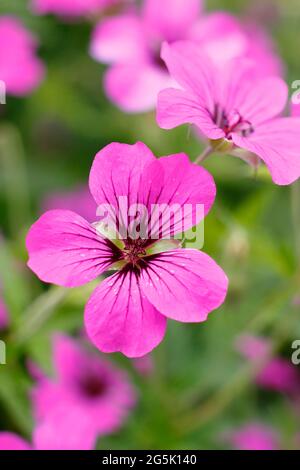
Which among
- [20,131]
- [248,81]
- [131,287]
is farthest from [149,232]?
[20,131]

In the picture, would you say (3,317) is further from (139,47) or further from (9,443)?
(139,47)

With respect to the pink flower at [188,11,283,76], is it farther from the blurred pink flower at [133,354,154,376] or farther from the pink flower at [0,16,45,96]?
the blurred pink flower at [133,354,154,376]

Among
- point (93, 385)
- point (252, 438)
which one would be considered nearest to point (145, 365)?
point (93, 385)

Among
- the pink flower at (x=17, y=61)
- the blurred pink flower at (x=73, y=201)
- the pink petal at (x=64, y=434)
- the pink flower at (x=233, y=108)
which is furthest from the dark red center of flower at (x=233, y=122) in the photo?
the blurred pink flower at (x=73, y=201)

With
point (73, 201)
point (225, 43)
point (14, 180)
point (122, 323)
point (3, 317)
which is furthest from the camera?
point (73, 201)

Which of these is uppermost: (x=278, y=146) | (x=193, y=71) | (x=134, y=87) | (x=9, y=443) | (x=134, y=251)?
(x=134, y=87)

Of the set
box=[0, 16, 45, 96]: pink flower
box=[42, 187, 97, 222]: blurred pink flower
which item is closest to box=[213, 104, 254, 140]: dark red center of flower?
box=[0, 16, 45, 96]: pink flower
